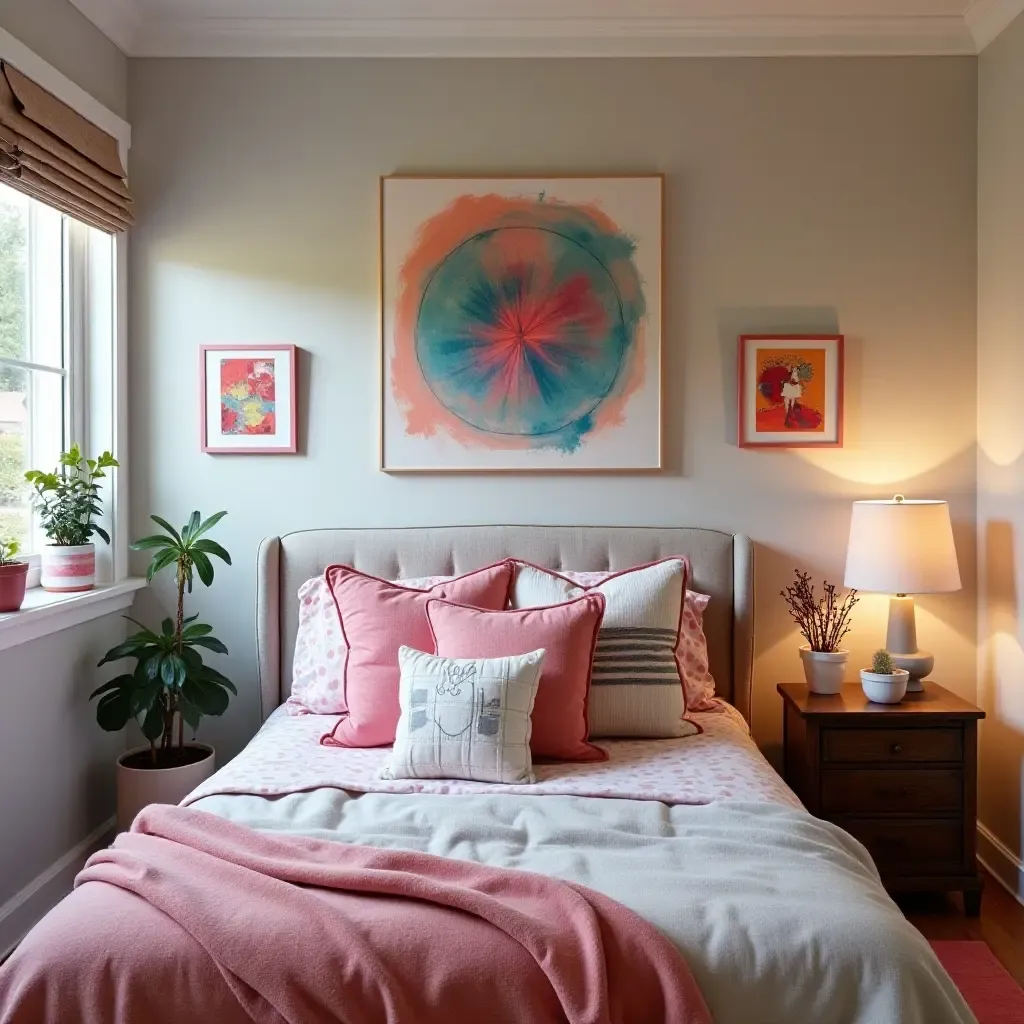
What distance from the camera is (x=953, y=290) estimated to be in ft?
10.7

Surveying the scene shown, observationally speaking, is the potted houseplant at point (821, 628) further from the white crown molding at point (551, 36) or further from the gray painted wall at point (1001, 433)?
the white crown molding at point (551, 36)

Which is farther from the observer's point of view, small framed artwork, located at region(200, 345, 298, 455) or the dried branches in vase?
small framed artwork, located at region(200, 345, 298, 455)

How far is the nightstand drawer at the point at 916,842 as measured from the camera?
2.84 meters

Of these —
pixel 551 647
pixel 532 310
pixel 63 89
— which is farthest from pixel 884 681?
pixel 63 89

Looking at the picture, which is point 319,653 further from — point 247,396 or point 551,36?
point 551,36

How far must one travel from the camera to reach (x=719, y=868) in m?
1.77

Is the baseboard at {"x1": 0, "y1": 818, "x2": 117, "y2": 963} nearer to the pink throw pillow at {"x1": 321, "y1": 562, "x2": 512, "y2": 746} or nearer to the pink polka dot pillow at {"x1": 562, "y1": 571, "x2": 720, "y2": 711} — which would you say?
the pink throw pillow at {"x1": 321, "y1": 562, "x2": 512, "y2": 746}

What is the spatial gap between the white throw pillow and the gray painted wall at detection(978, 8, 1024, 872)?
110 centimetres

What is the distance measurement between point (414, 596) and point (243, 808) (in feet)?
2.71

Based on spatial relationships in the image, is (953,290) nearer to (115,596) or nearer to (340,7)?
(340,7)

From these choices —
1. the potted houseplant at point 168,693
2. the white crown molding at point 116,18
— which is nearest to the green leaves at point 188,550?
the potted houseplant at point 168,693

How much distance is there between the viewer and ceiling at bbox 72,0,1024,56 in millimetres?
3123

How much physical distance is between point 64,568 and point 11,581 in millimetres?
349

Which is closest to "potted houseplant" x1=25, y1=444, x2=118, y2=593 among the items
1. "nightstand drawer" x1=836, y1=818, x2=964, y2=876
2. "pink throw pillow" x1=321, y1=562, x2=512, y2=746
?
"pink throw pillow" x1=321, y1=562, x2=512, y2=746
